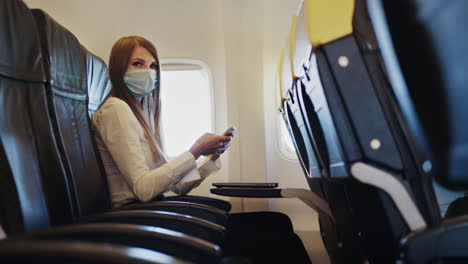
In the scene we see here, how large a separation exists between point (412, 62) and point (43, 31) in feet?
4.27

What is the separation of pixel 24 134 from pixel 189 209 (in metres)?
0.81

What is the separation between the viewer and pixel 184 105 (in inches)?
Result: 105

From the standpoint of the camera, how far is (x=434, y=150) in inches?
21.8

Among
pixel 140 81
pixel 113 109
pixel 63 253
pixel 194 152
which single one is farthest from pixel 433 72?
pixel 140 81

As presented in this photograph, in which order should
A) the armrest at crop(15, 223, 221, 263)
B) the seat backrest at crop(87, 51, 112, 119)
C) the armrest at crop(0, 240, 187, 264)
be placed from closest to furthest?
the armrest at crop(0, 240, 187, 264)
the armrest at crop(15, 223, 221, 263)
the seat backrest at crop(87, 51, 112, 119)

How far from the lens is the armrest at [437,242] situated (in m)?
0.56

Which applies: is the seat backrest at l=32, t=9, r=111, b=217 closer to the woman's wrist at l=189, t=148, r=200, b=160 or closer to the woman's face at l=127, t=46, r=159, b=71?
the woman's face at l=127, t=46, r=159, b=71

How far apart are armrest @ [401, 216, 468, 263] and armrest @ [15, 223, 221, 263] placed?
469mm

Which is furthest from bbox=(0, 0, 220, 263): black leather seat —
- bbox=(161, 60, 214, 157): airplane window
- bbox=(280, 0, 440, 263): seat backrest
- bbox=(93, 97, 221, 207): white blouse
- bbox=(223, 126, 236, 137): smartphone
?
bbox=(161, 60, 214, 157): airplane window

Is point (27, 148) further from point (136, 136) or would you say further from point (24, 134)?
point (136, 136)

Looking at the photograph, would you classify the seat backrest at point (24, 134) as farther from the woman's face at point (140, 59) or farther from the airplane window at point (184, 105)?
the airplane window at point (184, 105)

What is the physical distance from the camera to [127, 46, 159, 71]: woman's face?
1687 mm

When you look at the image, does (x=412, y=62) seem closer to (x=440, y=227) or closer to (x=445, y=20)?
(x=445, y=20)

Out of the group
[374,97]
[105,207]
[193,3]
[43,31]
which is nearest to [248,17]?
[193,3]
